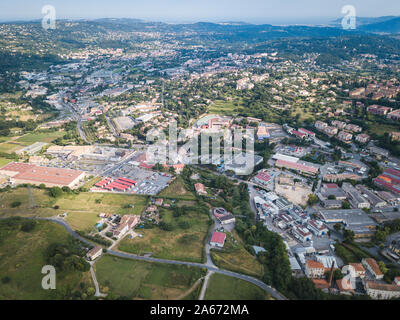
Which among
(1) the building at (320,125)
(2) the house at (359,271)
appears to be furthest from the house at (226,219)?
(1) the building at (320,125)

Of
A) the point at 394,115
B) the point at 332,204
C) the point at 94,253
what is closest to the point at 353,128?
the point at 394,115

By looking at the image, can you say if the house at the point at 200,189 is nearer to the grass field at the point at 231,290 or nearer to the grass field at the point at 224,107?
the grass field at the point at 231,290

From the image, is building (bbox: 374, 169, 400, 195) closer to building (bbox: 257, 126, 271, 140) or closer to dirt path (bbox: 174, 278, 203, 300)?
building (bbox: 257, 126, 271, 140)

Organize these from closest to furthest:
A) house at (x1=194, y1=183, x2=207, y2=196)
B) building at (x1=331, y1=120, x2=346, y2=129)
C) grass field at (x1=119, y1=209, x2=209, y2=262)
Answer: grass field at (x1=119, y1=209, x2=209, y2=262), house at (x1=194, y1=183, x2=207, y2=196), building at (x1=331, y1=120, x2=346, y2=129)

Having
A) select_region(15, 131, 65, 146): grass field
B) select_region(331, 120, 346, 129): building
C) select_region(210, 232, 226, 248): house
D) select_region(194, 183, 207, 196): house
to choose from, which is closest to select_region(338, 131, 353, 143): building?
select_region(331, 120, 346, 129): building

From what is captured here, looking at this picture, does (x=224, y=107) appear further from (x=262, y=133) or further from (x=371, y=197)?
(x=371, y=197)

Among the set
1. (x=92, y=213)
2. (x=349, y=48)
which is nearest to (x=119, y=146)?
(x=92, y=213)
